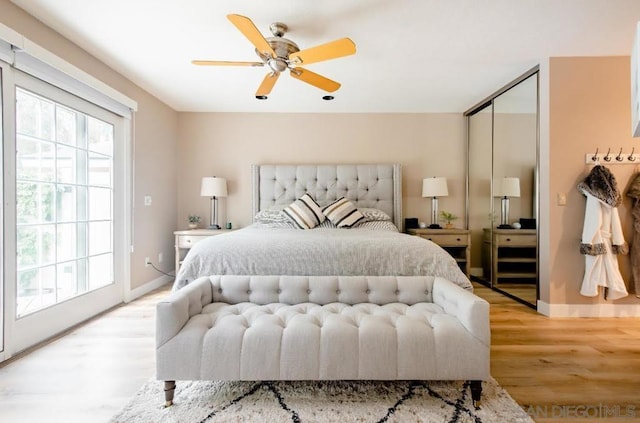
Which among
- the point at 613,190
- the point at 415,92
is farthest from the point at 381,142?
the point at 613,190

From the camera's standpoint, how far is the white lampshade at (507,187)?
3367 mm

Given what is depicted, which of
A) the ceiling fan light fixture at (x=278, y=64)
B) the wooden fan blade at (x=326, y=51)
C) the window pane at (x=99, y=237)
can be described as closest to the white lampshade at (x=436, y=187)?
the wooden fan blade at (x=326, y=51)

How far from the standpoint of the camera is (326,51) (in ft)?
7.00

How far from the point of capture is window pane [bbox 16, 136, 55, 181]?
7.27 feet

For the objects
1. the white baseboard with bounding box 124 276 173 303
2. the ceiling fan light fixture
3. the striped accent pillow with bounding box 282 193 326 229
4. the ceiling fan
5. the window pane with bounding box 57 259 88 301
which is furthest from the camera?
the striped accent pillow with bounding box 282 193 326 229

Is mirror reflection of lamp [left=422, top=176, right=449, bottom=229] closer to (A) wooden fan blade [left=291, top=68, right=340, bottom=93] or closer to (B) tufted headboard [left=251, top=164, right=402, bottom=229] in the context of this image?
(B) tufted headboard [left=251, top=164, right=402, bottom=229]

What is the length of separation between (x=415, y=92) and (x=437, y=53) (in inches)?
36.0

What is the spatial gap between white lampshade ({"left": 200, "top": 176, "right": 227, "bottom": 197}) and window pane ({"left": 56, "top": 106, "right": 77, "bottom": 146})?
5.25 feet

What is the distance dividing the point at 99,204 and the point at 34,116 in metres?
0.96

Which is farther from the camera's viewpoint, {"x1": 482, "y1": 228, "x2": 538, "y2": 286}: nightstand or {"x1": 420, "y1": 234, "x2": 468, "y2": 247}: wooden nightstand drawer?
{"x1": 420, "y1": 234, "x2": 468, "y2": 247}: wooden nightstand drawer

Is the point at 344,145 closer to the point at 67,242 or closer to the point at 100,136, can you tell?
the point at 100,136

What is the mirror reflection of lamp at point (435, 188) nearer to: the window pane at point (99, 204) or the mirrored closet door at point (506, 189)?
the mirrored closet door at point (506, 189)

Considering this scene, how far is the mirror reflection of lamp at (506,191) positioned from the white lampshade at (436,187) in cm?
62

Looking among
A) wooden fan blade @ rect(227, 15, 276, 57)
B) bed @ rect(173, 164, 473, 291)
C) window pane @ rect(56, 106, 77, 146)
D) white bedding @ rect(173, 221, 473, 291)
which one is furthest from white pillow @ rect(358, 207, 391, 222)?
window pane @ rect(56, 106, 77, 146)
